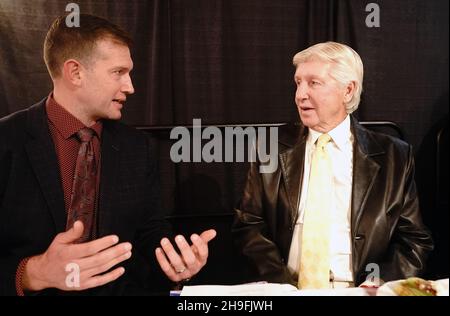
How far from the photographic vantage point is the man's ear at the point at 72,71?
181 centimetres

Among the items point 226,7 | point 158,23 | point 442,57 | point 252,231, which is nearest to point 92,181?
point 252,231

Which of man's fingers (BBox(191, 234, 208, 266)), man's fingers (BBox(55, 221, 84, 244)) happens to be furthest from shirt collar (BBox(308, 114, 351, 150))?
man's fingers (BBox(55, 221, 84, 244))

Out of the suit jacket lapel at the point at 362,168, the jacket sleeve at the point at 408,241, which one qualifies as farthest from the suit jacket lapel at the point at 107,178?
the jacket sleeve at the point at 408,241

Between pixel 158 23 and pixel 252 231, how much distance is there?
1.07 m

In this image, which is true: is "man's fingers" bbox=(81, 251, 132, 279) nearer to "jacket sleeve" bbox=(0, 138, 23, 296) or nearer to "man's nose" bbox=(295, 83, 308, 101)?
"jacket sleeve" bbox=(0, 138, 23, 296)

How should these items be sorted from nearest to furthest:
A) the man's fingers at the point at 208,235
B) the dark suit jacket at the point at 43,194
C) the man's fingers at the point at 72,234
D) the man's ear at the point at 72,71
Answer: the man's fingers at the point at 72,234 < the man's fingers at the point at 208,235 < the dark suit jacket at the point at 43,194 < the man's ear at the point at 72,71

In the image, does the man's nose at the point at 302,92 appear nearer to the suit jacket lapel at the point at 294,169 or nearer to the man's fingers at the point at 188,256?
the suit jacket lapel at the point at 294,169

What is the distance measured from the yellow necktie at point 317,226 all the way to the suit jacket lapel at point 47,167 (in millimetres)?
898

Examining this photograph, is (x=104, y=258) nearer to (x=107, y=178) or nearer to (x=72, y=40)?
(x=107, y=178)

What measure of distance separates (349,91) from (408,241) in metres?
0.63

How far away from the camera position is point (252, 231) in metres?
1.94

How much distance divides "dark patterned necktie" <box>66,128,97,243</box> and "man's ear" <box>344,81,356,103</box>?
100cm
